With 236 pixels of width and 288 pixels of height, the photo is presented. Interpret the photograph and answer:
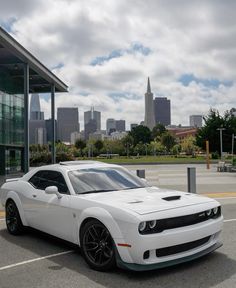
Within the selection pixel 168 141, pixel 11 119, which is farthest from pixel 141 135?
pixel 11 119

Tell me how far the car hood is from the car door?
19.7 inches

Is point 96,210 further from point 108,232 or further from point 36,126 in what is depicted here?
point 36,126

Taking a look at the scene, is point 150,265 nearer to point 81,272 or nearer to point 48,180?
point 81,272

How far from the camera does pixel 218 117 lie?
2756 inches

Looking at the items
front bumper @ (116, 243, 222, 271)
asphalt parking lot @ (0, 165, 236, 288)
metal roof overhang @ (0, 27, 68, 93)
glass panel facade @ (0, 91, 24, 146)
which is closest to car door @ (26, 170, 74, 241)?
asphalt parking lot @ (0, 165, 236, 288)

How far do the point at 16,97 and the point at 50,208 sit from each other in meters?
32.1

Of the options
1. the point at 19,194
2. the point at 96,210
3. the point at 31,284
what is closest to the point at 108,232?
the point at 96,210

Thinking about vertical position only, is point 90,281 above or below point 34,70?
below

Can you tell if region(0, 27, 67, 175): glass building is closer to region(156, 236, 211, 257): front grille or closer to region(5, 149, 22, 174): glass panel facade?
region(5, 149, 22, 174): glass panel facade

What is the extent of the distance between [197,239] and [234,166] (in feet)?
93.3

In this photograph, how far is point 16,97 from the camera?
122 feet

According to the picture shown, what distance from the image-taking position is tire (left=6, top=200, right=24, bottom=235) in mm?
7828

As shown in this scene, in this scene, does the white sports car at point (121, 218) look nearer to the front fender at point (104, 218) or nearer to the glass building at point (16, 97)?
the front fender at point (104, 218)

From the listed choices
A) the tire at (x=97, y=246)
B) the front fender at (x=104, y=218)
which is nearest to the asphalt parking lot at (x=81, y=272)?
the tire at (x=97, y=246)
